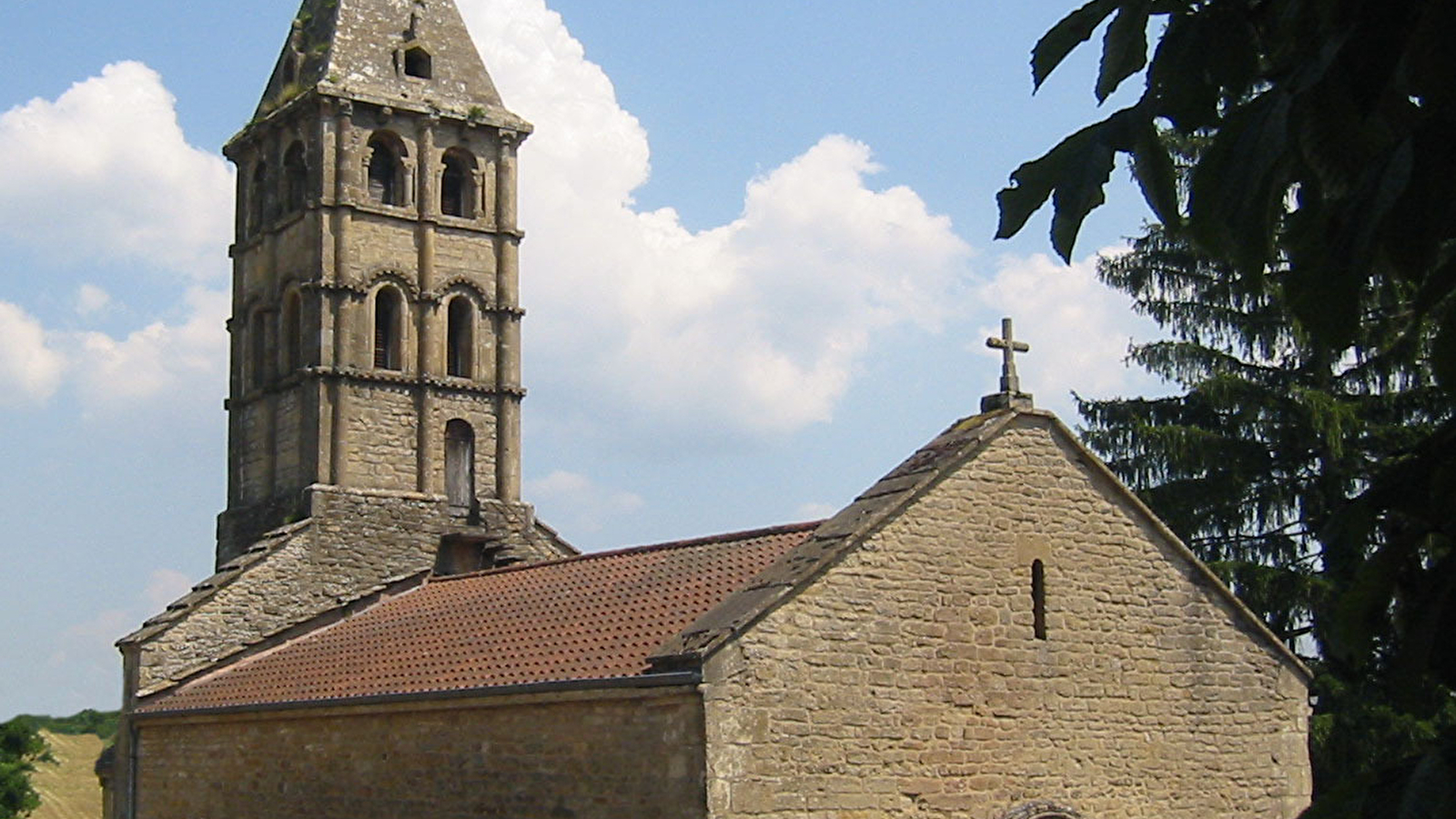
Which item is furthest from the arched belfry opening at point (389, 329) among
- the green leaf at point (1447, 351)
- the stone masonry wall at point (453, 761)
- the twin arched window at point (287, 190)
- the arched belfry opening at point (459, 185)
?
the green leaf at point (1447, 351)

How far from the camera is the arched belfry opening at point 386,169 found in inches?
1002

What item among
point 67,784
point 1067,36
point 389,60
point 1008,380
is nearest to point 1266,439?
point 1008,380

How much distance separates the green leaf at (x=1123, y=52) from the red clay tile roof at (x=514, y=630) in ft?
38.9

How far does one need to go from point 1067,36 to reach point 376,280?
22496 mm

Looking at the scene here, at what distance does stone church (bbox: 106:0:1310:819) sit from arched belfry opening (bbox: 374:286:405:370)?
0.17 feet

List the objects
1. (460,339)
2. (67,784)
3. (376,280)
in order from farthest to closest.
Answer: (67,784) < (460,339) < (376,280)

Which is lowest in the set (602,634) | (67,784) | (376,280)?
(67,784)

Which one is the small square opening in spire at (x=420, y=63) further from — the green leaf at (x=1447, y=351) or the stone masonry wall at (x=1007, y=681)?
the green leaf at (x=1447, y=351)

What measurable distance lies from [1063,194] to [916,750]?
40.6ft

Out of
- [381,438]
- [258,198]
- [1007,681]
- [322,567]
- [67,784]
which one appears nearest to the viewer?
[1007,681]

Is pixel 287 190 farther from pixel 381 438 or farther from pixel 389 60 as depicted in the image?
pixel 381 438

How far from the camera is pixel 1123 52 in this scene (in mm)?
3139

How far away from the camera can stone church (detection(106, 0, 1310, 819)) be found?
1458 cm

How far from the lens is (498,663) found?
16.7 meters
